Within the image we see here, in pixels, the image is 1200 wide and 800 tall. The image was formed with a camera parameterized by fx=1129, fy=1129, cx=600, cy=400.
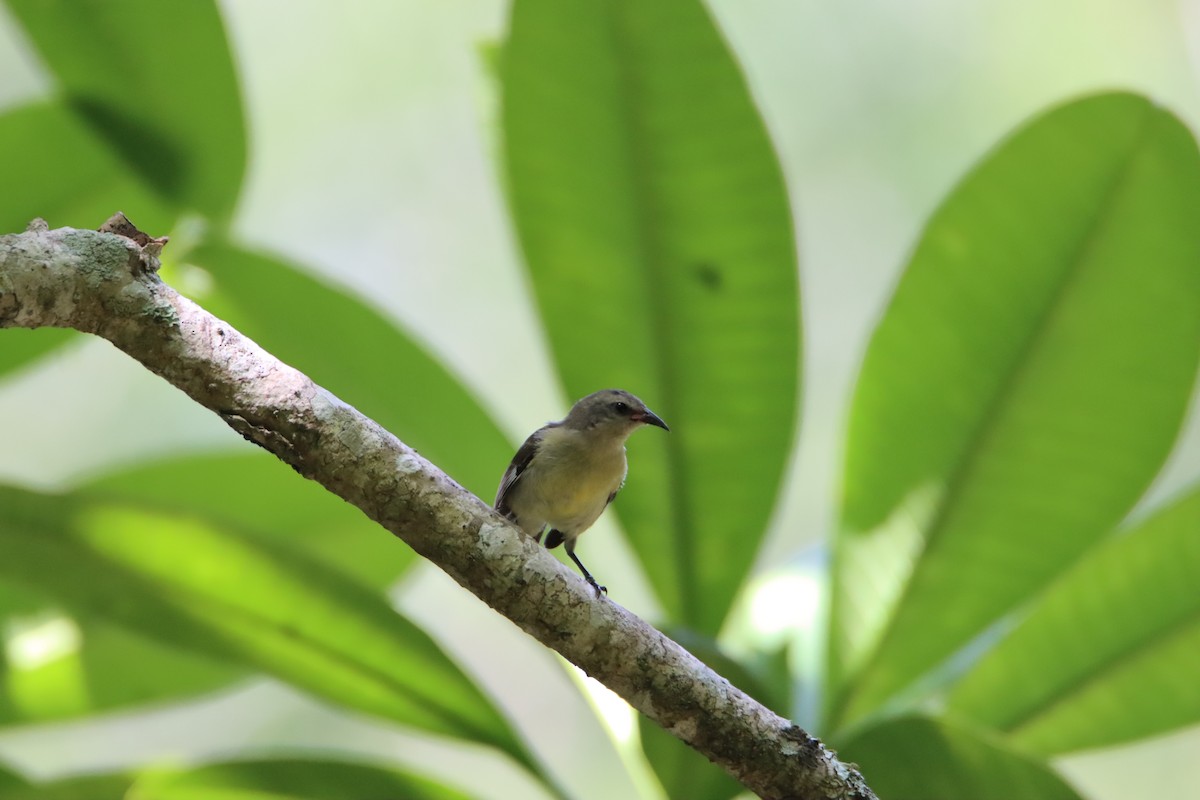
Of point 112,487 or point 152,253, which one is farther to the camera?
point 112,487

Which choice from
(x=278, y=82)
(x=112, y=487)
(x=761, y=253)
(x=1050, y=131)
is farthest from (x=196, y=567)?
(x=278, y=82)

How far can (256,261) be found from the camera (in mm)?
2971

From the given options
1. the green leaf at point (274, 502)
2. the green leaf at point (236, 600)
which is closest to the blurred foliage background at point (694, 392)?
the green leaf at point (236, 600)

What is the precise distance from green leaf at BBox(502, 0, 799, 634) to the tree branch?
101cm

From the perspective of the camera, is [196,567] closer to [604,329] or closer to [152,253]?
[152,253]

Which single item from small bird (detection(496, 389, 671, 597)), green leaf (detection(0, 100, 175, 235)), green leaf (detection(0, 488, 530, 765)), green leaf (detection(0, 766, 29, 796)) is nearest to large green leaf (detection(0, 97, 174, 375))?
green leaf (detection(0, 100, 175, 235))

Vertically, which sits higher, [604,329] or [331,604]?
[604,329]

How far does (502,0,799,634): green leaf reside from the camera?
9.23ft

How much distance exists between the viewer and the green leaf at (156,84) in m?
2.83

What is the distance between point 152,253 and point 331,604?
39.0 inches

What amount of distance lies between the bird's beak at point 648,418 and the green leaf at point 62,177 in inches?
54.1

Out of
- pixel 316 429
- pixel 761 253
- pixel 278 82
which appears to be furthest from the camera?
pixel 278 82

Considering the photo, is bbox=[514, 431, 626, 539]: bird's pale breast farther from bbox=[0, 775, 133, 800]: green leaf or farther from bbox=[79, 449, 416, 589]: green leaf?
bbox=[0, 775, 133, 800]: green leaf

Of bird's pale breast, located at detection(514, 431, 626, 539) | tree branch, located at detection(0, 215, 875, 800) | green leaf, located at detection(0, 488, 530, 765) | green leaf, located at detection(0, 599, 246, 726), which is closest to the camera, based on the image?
tree branch, located at detection(0, 215, 875, 800)
